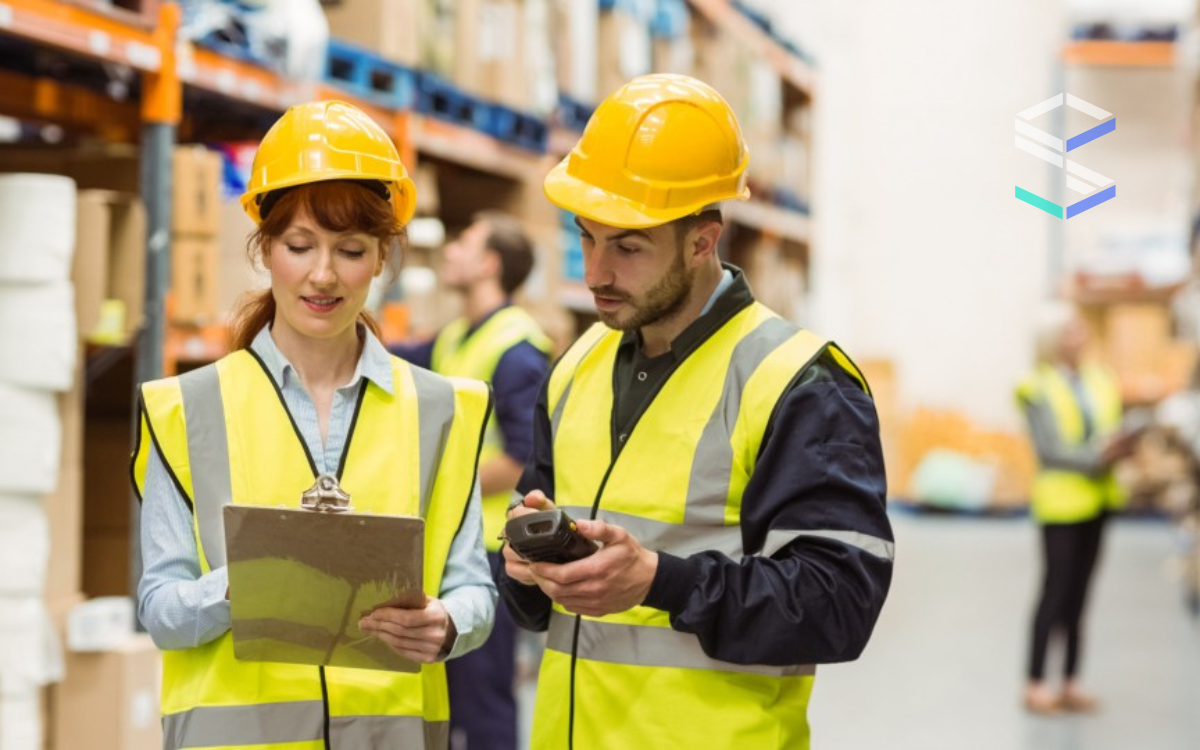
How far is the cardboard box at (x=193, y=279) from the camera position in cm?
472

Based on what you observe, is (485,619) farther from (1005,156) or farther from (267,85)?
(1005,156)

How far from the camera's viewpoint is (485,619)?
2.33 metres

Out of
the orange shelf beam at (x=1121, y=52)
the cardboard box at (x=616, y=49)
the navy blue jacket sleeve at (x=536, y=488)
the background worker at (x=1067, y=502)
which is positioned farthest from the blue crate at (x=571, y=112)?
the orange shelf beam at (x=1121, y=52)

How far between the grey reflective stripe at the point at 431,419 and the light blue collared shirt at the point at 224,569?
62mm

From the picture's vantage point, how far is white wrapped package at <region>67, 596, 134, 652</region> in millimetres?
4426

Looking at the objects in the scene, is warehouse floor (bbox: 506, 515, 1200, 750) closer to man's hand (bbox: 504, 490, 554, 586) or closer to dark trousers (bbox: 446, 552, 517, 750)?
dark trousers (bbox: 446, 552, 517, 750)

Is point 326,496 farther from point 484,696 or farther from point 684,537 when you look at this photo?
point 484,696

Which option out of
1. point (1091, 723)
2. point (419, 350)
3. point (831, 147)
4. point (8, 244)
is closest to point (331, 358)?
point (8, 244)

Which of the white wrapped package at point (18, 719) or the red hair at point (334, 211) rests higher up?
the red hair at point (334, 211)

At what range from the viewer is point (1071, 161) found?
242cm

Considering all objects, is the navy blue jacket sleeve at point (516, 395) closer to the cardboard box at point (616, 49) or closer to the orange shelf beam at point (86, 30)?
the orange shelf beam at point (86, 30)

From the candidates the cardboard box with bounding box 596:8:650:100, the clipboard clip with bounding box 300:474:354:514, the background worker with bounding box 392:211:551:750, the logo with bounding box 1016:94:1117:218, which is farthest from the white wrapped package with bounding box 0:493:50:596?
the cardboard box with bounding box 596:8:650:100

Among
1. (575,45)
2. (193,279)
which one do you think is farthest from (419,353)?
(575,45)

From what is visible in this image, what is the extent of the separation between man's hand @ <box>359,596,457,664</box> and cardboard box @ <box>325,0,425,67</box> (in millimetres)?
3900
